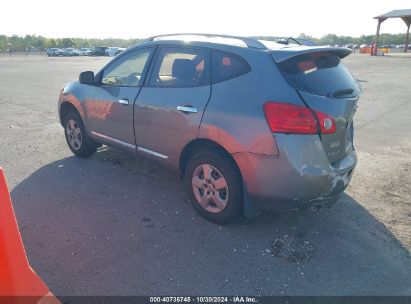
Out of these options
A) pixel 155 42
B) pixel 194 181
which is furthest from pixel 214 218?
pixel 155 42

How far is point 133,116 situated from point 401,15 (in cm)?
4549

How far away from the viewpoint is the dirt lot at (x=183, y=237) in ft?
8.89

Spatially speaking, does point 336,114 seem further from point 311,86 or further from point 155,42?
point 155,42

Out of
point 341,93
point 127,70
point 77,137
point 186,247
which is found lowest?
point 186,247

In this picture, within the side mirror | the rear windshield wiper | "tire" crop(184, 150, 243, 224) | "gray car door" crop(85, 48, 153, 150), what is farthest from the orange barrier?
the side mirror

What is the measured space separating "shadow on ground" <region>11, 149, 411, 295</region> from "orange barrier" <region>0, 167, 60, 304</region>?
0.24 m

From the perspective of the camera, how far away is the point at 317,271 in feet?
9.34

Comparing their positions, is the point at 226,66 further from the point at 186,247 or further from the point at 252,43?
the point at 186,247

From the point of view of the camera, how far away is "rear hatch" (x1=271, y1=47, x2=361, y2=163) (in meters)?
2.95

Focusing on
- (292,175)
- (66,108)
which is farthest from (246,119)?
(66,108)

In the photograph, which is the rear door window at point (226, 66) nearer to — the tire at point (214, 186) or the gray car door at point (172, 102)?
the gray car door at point (172, 102)

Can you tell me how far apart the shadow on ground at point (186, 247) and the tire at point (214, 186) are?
16 centimetres

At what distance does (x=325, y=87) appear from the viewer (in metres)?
3.07

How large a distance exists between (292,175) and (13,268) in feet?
7.12
